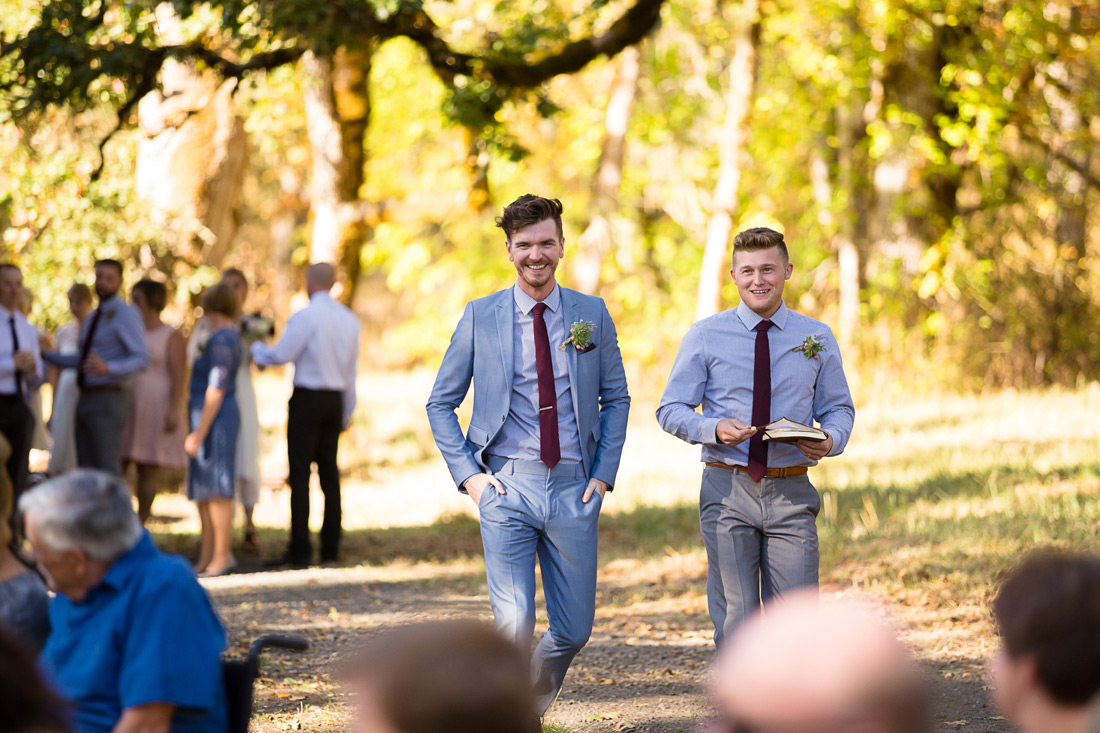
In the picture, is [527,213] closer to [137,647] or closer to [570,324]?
[570,324]

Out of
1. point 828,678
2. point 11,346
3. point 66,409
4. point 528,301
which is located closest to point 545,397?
point 528,301

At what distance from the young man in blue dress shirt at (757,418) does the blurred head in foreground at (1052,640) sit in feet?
8.47

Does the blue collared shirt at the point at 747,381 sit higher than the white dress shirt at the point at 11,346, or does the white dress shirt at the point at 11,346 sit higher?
the white dress shirt at the point at 11,346

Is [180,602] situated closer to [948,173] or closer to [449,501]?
[449,501]

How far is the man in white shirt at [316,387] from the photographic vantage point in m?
9.26

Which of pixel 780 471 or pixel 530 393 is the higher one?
pixel 530 393

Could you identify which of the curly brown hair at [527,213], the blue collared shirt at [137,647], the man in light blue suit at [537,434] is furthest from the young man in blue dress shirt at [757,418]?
the blue collared shirt at [137,647]

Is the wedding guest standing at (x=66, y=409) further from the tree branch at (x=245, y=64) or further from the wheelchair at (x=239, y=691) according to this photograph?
the wheelchair at (x=239, y=691)

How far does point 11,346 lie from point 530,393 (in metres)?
5.07

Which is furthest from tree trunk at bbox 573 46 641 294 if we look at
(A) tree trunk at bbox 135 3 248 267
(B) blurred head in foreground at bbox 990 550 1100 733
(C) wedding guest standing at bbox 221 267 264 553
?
(B) blurred head in foreground at bbox 990 550 1100 733

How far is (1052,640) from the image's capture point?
2020mm

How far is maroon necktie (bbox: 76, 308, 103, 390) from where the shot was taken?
29.3ft

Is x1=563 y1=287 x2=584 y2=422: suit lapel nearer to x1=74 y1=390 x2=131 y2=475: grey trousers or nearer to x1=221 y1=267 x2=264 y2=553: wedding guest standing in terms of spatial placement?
x1=221 y1=267 x2=264 y2=553: wedding guest standing

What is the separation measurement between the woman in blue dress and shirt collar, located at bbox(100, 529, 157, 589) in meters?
6.06
